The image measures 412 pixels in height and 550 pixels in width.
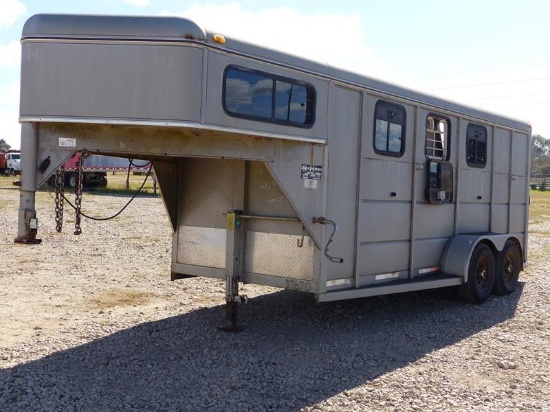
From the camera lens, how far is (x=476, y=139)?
8820 mm

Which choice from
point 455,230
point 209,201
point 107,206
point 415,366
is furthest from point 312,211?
point 107,206

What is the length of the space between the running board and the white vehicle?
20 mm

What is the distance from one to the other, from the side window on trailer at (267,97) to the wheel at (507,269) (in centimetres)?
445

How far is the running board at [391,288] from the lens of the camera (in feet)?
21.0

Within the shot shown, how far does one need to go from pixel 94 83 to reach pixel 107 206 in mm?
16860

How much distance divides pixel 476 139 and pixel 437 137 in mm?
1055

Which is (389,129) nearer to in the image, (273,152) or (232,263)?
A: (273,152)

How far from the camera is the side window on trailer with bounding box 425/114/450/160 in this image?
25.8ft

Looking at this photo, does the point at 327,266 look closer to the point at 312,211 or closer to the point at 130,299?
the point at 312,211

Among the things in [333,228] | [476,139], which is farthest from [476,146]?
[333,228]

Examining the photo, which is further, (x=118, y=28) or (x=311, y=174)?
(x=311, y=174)

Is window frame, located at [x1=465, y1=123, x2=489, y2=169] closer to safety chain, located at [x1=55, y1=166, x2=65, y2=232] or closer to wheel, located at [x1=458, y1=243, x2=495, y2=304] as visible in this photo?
wheel, located at [x1=458, y1=243, x2=495, y2=304]

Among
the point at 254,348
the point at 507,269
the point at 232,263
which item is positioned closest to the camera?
the point at 254,348

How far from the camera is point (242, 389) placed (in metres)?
5.08
